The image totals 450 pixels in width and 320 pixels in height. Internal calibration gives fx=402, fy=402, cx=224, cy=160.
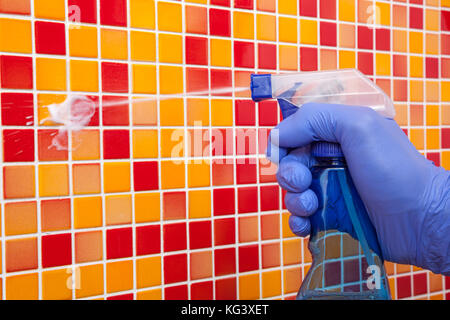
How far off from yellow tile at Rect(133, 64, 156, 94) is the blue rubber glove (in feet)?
0.69

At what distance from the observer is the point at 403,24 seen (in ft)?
2.68

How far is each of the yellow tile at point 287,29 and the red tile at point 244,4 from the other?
0.06 metres

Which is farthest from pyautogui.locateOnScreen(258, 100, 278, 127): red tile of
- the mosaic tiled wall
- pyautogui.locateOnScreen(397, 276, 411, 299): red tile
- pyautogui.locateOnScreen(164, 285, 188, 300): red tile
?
pyautogui.locateOnScreen(397, 276, 411, 299): red tile

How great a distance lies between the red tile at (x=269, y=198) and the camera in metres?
0.71

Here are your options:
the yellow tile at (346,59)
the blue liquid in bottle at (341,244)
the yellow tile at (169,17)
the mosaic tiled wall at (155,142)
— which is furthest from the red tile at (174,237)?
the yellow tile at (346,59)

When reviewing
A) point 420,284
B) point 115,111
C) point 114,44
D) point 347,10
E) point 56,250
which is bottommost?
point 420,284

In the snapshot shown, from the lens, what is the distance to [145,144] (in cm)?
63

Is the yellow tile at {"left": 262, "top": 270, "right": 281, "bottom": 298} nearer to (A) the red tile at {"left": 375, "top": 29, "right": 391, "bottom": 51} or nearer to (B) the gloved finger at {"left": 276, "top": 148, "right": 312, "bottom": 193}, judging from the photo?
(B) the gloved finger at {"left": 276, "top": 148, "right": 312, "bottom": 193}

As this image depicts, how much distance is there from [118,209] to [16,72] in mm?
239

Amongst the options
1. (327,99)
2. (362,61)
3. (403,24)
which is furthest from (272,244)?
(403,24)

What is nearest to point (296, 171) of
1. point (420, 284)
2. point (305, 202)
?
point (305, 202)

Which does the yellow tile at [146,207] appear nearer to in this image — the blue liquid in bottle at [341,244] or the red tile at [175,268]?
the red tile at [175,268]

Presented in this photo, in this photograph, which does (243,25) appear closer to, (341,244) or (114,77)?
(114,77)

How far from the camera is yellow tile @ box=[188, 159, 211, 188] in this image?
0.66 m
